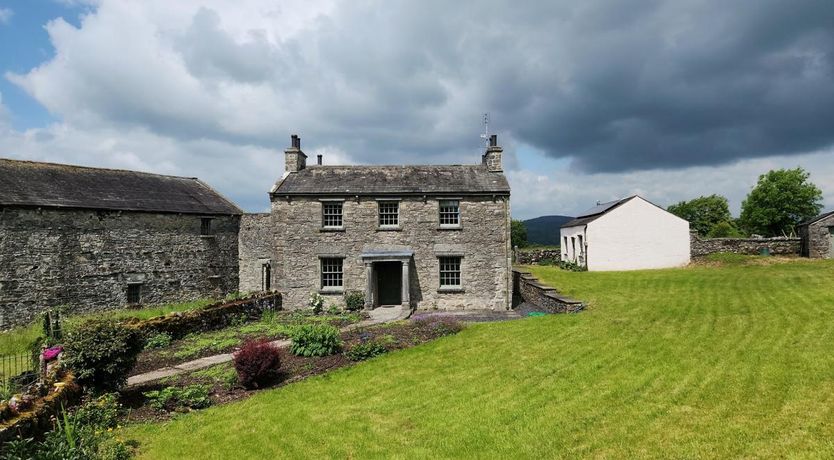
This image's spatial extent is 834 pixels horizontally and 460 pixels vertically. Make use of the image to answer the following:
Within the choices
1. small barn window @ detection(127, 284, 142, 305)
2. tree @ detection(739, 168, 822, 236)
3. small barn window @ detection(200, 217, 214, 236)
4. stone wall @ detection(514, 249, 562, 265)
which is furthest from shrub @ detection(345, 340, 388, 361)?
tree @ detection(739, 168, 822, 236)

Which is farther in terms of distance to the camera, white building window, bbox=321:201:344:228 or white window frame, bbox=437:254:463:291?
white building window, bbox=321:201:344:228

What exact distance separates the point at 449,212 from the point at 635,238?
16351 millimetres

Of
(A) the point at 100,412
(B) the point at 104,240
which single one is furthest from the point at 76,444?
(B) the point at 104,240

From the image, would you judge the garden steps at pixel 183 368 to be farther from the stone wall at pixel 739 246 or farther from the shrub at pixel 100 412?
the stone wall at pixel 739 246

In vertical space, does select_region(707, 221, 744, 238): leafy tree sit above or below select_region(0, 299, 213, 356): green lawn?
above

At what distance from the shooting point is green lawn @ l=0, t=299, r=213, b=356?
16.5 meters

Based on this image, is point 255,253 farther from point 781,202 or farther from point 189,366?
point 781,202

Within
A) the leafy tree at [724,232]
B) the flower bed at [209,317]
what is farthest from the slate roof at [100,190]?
the leafy tree at [724,232]

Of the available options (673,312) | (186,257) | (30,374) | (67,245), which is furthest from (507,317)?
(67,245)

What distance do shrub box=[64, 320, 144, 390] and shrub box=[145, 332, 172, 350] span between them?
20.5 ft

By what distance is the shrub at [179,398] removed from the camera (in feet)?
32.9

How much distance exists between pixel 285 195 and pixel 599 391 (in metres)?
19.2

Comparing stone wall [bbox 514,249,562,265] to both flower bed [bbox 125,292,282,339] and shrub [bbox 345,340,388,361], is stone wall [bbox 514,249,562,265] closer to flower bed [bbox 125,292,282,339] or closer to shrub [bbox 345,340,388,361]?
flower bed [bbox 125,292,282,339]

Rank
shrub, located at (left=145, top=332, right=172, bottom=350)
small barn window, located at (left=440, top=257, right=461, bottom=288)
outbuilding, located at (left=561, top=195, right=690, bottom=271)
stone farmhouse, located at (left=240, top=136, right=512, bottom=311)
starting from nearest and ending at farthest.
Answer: shrub, located at (left=145, top=332, right=172, bottom=350) → stone farmhouse, located at (left=240, top=136, right=512, bottom=311) → small barn window, located at (left=440, top=257, right=461, bottom=288) → outbuilding, located at (left=561, top=195, right=690, bottom=271)
